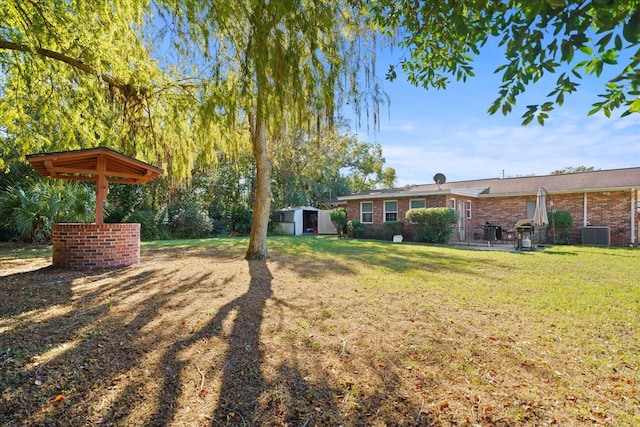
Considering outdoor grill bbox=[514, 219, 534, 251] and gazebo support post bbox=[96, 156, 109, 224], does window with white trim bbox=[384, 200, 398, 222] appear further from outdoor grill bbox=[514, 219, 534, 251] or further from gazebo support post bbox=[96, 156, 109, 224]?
gazebo support post bbox=[96, 156, 109, 224]

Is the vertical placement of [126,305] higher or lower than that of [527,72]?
lower

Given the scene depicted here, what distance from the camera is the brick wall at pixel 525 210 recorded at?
13.6 meters

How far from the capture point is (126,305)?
4145 millimetres

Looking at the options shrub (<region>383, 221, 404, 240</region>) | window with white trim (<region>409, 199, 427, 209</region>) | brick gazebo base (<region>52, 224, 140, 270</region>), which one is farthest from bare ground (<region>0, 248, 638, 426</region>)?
window with white trim (<region>409, 199, 427, 209</region>)

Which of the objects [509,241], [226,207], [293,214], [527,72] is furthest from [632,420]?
[226,207]

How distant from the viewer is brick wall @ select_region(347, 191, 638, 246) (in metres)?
13.6

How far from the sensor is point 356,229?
18.0m

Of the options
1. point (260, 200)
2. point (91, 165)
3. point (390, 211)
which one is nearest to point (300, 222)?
point (390, 211)

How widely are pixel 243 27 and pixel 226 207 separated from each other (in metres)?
Result: 19.0

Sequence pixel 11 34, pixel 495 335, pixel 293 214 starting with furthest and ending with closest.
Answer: pixel 293 214
pixel 11 34
pixel 495 335

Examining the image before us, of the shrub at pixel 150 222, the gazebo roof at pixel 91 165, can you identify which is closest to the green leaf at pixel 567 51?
the gazebo roof at pixel 91 165

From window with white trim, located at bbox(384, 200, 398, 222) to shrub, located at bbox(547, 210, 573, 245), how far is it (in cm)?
694

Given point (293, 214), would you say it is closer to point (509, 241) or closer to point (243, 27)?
point (509, 241)

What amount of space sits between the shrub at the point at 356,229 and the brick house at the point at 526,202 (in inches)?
21.8
